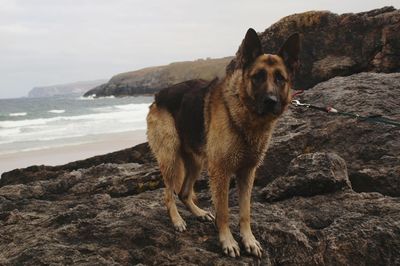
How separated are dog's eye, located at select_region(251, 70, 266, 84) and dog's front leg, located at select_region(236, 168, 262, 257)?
3.34 ft

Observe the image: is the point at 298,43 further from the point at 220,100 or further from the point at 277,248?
the point at 277,248

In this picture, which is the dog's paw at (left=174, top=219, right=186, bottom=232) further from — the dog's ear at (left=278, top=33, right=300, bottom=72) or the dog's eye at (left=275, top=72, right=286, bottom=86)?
the dog's ear at (left=278, top=33, right=300, bottom=72)

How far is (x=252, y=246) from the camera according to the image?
456cm

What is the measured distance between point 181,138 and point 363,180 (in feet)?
8.72

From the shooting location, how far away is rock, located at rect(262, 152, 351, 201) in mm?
5793

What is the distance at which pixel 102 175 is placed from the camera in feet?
24.8

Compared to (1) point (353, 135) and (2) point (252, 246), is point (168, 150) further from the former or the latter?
(1) point (353, 135)

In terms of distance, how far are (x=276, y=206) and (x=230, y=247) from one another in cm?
→ 128

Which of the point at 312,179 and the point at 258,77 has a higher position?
the point at 258,77

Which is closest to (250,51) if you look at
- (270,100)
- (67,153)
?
(270,100)

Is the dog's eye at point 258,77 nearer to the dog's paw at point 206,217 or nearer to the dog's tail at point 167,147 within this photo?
the dog's tail at point 167,147

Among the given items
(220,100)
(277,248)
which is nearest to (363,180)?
(277,248)

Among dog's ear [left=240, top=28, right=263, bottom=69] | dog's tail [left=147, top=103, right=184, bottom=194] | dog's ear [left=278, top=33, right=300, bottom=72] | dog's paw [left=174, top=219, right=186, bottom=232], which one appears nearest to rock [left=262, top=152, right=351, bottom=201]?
dog's tail [left=147, top=103, right=184, bottom=194]

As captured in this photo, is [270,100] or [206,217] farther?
[206,217]
